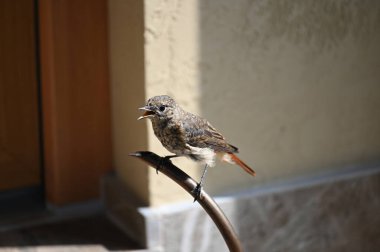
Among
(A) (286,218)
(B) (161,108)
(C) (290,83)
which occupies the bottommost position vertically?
(A) (286,218)

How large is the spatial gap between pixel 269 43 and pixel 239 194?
1.25 m

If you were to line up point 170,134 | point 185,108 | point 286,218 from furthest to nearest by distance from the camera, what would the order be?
point 286,218
point 185,108
point 170,134

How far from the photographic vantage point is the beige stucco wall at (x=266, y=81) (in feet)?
15.5

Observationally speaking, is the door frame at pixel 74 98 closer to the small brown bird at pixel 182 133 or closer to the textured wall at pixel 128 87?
the textured wall at pixel 128 87

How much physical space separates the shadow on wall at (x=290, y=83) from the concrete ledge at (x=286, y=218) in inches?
5.7

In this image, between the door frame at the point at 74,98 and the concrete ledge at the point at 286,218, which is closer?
the concrete ledge at the point at 286,218

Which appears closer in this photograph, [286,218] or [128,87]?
[128,87]

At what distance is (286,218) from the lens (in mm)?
5457

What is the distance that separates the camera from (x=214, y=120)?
4957 mm

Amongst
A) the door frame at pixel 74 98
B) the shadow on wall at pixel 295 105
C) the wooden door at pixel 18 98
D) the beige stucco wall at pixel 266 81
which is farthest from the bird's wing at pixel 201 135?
the wooden door at pixel 18 98

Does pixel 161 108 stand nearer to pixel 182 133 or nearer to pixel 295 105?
pixel 182 133

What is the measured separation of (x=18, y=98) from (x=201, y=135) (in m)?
2.37

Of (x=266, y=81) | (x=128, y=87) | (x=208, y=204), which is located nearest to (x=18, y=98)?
(x=128, y=87)

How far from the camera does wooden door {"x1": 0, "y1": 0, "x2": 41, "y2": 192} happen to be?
5168mm
